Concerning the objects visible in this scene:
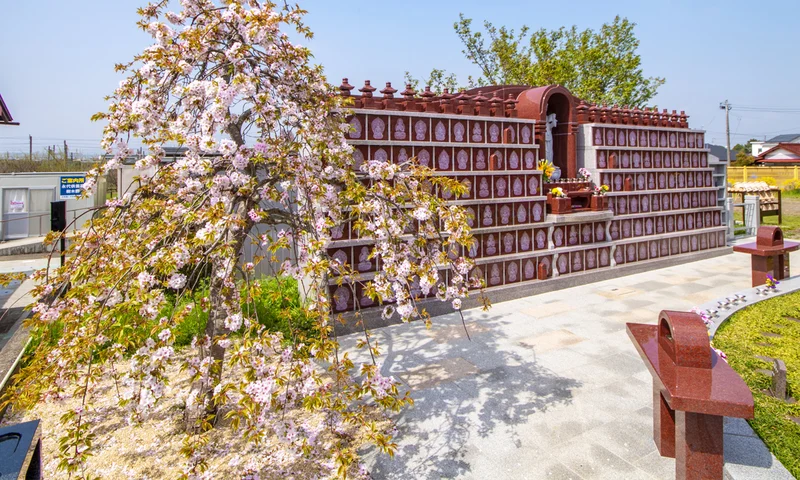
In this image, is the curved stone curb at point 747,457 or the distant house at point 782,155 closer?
the curved stone curb at point 747,457

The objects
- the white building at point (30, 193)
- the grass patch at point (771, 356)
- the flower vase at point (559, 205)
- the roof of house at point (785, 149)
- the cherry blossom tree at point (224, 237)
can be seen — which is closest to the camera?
the cherry blossom tree at point (224, 237)

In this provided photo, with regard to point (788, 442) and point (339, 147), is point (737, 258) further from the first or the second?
point (339, 147)

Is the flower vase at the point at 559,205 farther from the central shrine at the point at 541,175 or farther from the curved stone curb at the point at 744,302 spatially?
the curved stone curb at the point at 744,302

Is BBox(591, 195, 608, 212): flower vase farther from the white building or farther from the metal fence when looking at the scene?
the metal fence

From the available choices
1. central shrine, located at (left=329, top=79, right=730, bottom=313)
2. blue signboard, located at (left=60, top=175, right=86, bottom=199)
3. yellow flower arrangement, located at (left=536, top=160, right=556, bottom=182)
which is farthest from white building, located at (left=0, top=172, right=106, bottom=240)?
yellow flower arrangement, located at (left=536, top=160, right=556, bottom=182)

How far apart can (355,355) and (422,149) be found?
12.2 ft

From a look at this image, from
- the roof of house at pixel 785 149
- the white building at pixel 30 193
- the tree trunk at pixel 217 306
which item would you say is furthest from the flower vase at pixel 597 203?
the roof of house at pixel 785 149

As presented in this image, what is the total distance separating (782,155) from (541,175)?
51.6m

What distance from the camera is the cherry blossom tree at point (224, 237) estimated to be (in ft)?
10.8

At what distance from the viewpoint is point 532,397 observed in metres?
5.07

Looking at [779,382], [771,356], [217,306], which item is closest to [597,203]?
[771,356]

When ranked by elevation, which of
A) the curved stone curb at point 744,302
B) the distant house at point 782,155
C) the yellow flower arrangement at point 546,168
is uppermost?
the distant house at point 782,155

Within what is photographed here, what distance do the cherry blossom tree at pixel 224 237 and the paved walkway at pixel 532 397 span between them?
0.71 m

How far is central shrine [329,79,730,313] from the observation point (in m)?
7.98
